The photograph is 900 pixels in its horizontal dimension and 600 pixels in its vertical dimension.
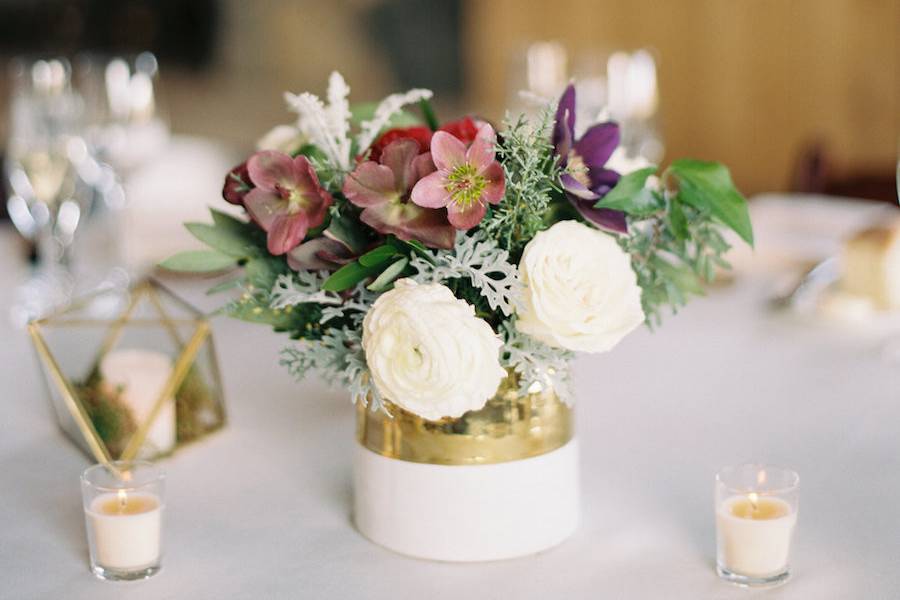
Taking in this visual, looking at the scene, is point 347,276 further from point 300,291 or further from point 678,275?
point 678,275

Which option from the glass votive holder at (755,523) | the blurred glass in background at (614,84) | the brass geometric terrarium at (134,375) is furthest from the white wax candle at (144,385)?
the blurred glass in background at (614,84)

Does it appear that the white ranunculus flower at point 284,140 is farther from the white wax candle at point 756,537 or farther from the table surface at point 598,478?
the white wax candle at point 756,537

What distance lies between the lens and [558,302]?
764 mm

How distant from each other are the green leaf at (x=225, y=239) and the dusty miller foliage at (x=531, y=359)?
0.22 metres

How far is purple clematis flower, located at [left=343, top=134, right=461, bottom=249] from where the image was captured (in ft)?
2.53

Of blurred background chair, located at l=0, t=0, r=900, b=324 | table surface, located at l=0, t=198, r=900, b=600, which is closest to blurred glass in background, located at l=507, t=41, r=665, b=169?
blurred background chair, located at l=0, t=0, r=900, b=324

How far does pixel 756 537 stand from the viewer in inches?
31.5

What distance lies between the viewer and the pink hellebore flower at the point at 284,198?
80 cm

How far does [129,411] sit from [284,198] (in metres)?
0.34

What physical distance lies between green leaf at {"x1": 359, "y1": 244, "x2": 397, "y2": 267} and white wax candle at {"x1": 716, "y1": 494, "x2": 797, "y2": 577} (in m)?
0.30

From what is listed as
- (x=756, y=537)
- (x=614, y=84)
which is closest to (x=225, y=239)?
(x=756, y=537)

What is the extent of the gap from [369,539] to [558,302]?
10.4 inches

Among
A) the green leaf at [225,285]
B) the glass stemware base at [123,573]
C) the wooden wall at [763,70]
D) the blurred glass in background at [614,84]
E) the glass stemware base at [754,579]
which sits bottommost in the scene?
the wooden wall at [763,70]

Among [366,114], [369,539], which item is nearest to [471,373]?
[369,539]
